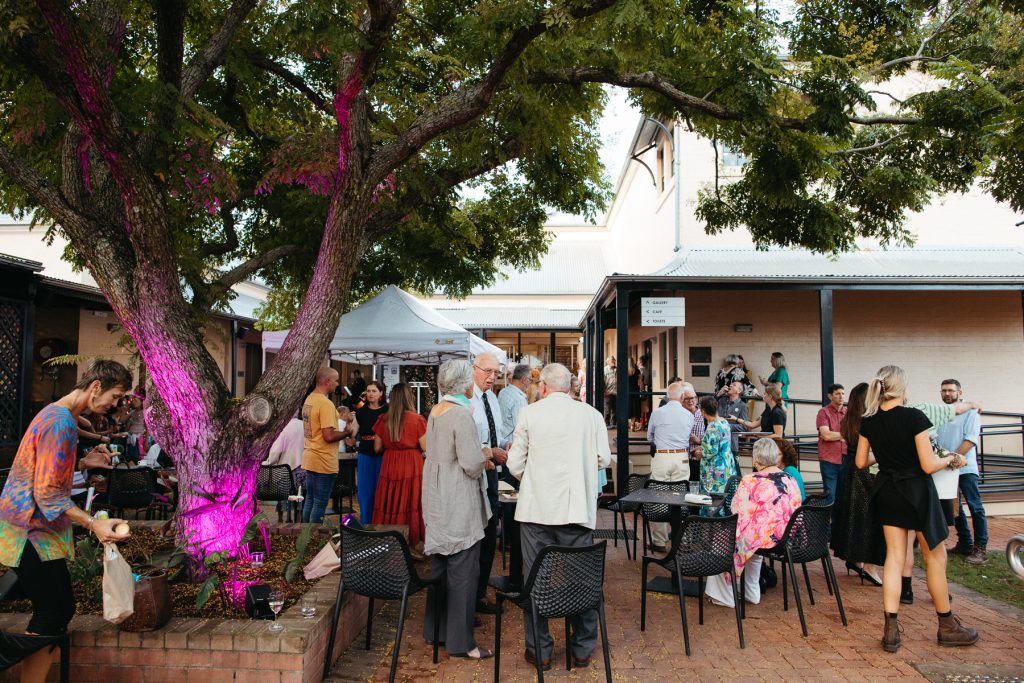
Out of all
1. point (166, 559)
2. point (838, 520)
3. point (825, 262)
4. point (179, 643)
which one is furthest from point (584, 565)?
point (825, 262)

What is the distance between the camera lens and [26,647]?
3.29 metres

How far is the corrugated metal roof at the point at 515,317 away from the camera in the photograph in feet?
76.4

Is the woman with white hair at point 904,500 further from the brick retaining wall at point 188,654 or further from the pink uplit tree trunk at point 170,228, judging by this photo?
the brick retaining wall at point 188,654

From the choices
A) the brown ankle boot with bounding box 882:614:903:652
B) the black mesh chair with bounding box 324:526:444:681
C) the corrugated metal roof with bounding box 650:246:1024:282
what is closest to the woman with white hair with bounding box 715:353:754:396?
the corrugated metal roof with bounding box 650:246:1024:282

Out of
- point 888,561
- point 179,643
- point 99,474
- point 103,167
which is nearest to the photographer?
point 179,643

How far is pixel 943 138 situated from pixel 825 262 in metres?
6.78

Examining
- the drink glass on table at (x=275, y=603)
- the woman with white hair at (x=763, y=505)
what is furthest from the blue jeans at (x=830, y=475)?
the drink glass on table at (x=275, y=603)

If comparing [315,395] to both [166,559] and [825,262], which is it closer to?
[166,559]

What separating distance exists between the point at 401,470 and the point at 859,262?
35.4 feet

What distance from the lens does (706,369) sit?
44.0 feet

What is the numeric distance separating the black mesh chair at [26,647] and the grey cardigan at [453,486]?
192 centimetres

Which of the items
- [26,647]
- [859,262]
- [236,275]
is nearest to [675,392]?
[236,275]

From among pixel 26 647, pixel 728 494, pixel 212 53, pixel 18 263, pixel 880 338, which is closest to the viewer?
pixel 26 647

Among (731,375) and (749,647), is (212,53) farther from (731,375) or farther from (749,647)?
(731,375)
